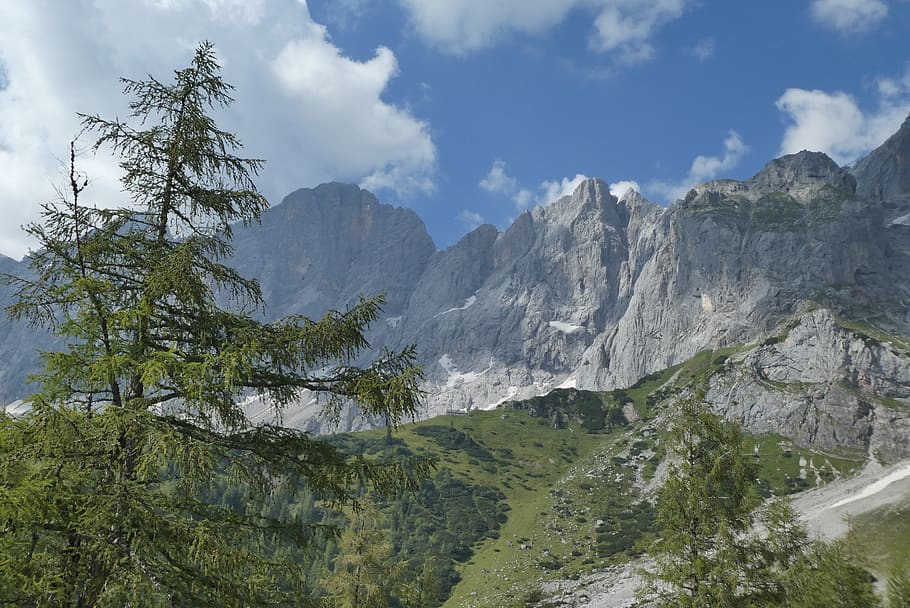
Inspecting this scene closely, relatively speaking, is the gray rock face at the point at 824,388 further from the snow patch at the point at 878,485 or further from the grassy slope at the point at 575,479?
the snow patch at the point at 878,485

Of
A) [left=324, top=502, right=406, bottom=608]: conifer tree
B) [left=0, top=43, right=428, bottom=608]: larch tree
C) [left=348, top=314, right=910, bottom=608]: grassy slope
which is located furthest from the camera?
[left=348, top=314, right=910, bottom=608]: grassy slope

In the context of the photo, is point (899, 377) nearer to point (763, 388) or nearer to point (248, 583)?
point (763, 388)

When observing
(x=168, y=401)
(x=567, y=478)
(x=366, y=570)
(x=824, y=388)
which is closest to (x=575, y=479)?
(x=567, y=478)

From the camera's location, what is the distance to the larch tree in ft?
19.6

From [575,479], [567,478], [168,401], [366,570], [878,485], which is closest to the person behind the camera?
[168,401]

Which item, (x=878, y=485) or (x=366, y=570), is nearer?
(x=366, y=570)

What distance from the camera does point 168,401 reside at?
8.00 meters

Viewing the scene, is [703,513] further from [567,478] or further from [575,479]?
[567,478]

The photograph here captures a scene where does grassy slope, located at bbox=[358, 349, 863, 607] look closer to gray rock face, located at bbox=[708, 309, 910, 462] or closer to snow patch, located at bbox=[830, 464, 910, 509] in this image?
gray rock face, located at bbox=[708, 309, 910, 462]

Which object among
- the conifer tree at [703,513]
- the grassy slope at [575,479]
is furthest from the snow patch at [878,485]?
the conifer tree at [703,513]

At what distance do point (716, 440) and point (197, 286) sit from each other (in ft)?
53.1

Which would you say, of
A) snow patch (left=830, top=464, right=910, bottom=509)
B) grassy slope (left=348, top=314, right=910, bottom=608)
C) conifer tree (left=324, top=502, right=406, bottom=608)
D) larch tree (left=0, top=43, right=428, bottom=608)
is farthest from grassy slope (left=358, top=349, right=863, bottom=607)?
larch tree (left=0, top=43, right=428, bottom=608)

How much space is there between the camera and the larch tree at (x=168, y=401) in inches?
235

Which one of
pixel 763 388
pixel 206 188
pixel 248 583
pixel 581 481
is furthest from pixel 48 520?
pixel 763 388
